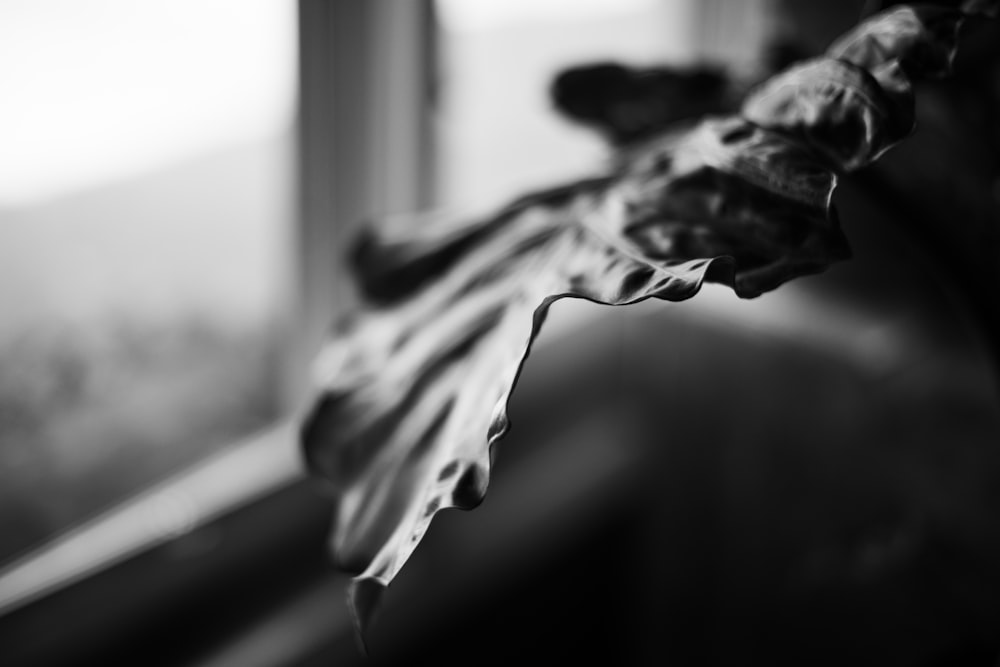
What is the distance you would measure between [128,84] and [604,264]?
2.17 feet

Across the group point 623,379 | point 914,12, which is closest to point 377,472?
point 914,12

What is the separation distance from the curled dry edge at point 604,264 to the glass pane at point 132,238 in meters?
0.44

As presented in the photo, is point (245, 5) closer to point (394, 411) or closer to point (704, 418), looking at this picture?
point (394, 411)

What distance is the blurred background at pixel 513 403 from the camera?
2.77 feet

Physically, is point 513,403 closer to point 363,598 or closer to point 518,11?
point 518,11

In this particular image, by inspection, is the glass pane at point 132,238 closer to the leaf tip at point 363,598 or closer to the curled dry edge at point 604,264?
the curled dry edge at point 604,264

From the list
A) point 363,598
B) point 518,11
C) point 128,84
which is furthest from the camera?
point 518,11

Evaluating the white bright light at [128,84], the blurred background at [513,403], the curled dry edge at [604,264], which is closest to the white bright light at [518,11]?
the blurred background at [513,403]

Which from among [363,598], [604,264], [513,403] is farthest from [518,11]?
[363,598]

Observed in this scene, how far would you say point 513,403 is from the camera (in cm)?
134

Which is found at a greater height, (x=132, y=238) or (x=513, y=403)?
(x=132, y=238)

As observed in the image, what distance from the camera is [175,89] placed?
93cm

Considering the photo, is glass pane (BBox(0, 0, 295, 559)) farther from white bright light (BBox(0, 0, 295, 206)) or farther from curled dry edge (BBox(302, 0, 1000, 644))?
curled dry edge (BBox(302, 0, 1000, 644))

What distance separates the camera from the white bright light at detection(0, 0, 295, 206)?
80 centimetres
